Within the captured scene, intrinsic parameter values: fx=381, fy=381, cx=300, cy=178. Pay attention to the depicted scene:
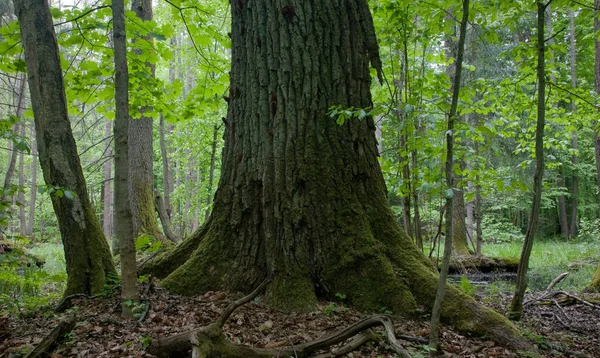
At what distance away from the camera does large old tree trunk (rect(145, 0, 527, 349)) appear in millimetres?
3248

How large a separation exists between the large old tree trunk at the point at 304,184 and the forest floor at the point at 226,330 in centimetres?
20

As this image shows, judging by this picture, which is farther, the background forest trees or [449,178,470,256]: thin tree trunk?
[449,178,470,256]: thin tree trunk

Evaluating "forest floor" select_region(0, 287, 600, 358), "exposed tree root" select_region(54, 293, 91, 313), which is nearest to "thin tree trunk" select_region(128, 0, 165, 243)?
"exposed tree root" select_region(54, 293, 91, 313)

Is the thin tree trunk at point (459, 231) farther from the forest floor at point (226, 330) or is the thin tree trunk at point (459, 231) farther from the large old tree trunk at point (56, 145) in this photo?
the large old tree trunk at point (56, 145)

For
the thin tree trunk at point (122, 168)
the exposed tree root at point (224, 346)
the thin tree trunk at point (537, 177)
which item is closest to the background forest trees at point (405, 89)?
the thin tree trunk at point (537, 177)

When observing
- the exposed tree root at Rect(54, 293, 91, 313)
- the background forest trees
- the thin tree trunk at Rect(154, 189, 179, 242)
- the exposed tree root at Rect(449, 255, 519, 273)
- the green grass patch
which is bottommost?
the green grass patch

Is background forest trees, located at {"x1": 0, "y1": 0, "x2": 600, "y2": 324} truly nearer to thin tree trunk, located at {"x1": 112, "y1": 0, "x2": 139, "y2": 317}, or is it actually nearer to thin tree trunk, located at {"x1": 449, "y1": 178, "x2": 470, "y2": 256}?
thin tree trunk, located at {"x1": 449, "y1": 178, "x2": 470, "y2": 256}

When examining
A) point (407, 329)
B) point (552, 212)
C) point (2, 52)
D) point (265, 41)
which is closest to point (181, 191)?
point (2, 52)

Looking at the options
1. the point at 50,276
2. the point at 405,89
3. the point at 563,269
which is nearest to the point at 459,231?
the point at 563,269

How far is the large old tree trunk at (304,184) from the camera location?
3248mm

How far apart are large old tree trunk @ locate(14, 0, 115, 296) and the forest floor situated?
29 cm

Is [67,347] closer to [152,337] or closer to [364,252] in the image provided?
[152,337]

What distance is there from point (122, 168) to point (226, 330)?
1381mm

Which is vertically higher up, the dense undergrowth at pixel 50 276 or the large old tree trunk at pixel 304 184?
the large old tree trunk at pixel 304 184
